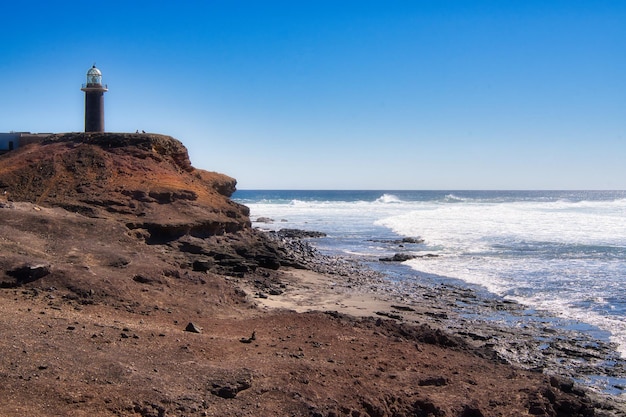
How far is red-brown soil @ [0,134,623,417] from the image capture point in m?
7.26

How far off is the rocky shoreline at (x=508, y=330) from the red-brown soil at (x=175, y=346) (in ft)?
4.14

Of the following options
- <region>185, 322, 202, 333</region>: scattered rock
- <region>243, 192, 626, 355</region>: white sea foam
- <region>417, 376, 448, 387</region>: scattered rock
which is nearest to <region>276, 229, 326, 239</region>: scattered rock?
<region>243, 192, 626, 355</region>: white sea foam

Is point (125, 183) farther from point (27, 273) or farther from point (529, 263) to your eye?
point (529, 263)

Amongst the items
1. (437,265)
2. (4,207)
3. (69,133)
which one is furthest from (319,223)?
(4,207)

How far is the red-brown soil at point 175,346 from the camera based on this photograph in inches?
286

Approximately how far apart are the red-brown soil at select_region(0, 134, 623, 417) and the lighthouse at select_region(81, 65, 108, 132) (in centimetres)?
1073

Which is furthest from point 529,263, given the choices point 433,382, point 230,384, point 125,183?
point 230,384

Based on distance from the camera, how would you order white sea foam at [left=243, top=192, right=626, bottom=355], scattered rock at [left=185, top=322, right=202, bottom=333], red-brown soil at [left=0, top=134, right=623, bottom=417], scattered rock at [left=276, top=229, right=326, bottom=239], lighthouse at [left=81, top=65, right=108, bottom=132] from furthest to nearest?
scattered rock at [left=276, top=229, right=326, bottom=239]
lighthouse at [left=81, top=65, right=108, bottom=132]
white sea foam at [left=243, top=192, right=626, bottom=355]
scattered rock at [left=185, top=322, right=202, bottom=333]
red-brown soil at [left=0, top=134, right=623, bottom=417]

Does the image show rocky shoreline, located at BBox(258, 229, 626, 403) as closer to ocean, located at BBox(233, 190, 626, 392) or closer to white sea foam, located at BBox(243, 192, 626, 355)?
ocean, located at BBox(233, 190, 626, 392)

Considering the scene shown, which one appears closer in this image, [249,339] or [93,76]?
[249,339]

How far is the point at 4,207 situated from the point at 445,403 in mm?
13283

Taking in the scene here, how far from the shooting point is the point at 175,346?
9.08m

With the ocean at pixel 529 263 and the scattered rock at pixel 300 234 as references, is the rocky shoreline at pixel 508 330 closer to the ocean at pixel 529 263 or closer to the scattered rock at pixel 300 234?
the ocean at pixel 529 263

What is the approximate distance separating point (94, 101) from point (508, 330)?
75.6 ft
